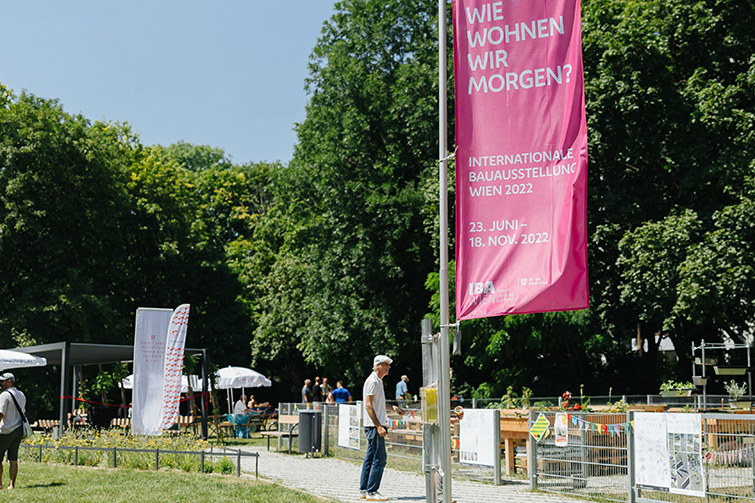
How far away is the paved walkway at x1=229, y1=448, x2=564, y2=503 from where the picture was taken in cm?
1123

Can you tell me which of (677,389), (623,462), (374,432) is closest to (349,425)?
(374,432)

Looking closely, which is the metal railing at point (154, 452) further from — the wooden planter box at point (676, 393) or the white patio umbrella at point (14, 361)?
the wooden planter box at point (676, 393)

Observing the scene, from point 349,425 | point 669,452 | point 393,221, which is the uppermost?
point 393,221

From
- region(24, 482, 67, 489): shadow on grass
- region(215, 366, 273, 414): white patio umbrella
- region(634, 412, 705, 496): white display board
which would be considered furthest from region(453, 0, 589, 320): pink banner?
region(215, 366, 273, 414): white patio umbrella

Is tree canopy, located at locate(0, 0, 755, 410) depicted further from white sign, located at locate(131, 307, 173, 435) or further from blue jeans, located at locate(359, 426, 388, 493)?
blue jeans, located at locate(359, 426, 388, 493)

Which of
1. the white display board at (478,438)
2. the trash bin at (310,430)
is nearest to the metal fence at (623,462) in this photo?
the white display board at (478,438)

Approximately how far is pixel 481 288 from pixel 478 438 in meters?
5.86

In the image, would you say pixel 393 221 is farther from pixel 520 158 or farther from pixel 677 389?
pixel 520 158

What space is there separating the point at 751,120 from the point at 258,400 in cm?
3407

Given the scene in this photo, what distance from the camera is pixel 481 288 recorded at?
25.8ft

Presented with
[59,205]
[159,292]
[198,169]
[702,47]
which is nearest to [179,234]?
[159,292]

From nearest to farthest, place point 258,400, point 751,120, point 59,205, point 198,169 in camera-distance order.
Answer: point 751,120 < point 59,205 < point 258,400 < point 198,169

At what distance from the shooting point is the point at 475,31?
802 centimetres

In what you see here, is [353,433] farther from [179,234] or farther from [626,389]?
[179,234]
